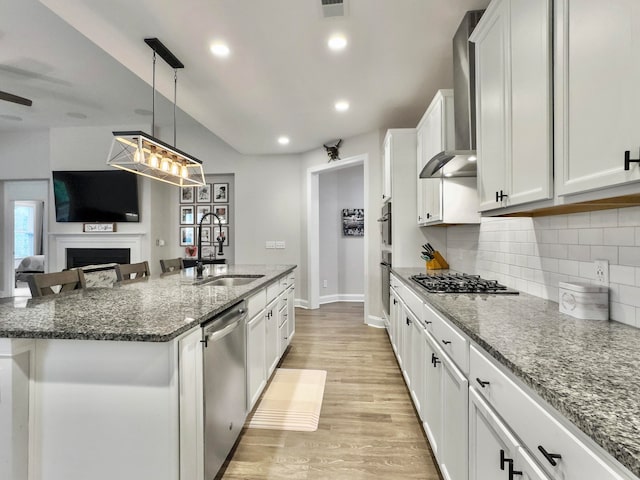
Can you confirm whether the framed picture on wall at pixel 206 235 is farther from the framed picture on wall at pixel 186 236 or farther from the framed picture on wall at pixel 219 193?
the framed picture on wall at pixel 219 193

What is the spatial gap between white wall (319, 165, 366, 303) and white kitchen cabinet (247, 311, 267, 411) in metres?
3.97

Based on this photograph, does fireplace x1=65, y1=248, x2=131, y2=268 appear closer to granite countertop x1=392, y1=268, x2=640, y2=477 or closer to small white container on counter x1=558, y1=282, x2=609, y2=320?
granite countertop x1=392, y1=268, x2=640, y2=477

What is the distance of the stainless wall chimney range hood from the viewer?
6.86 feet

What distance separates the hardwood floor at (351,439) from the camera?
5.96 ft

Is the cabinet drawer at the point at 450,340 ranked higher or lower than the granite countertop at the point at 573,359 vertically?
lower

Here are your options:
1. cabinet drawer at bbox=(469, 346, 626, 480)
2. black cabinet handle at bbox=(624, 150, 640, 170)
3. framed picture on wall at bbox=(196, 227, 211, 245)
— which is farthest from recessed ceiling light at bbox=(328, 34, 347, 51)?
framed picture on wall at bbox=(196, 227, 211, 245)

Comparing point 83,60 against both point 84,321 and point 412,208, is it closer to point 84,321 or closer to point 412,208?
point 84,321

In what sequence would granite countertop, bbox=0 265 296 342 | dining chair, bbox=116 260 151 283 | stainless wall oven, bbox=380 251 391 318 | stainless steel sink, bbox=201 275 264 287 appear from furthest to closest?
1. stainless wall oven, bbox=380 251 391 318
2. stainless steel sink, bbox=201 275 264 287
3. dining chair, bbox=116 260 151 283
4. granite countertop, bbox=0 265 296 342

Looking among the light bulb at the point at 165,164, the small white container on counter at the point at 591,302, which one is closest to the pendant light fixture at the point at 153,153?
the light bulb at the point at 165,164

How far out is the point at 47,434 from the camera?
1.30m

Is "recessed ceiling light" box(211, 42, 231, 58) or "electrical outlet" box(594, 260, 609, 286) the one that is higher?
"recessed ceiling light" box(211, 42, 231, 58)

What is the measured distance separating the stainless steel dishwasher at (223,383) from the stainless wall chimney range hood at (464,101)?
1568mm

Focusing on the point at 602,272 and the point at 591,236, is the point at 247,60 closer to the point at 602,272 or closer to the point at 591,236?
the point at 591,236

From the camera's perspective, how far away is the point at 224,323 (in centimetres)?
173
